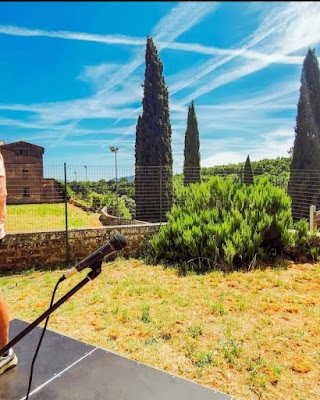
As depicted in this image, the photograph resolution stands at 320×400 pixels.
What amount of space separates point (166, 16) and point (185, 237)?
5508 millimetres

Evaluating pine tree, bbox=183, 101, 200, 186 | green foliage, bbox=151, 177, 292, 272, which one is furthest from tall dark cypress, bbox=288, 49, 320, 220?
green foliage, bbox=151, 177, 292, 272

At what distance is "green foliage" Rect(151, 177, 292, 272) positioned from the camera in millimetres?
6039

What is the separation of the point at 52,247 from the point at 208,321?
3.98 meters

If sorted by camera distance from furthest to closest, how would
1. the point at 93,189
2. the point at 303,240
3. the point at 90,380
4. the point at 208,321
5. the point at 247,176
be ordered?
the point at 247,176, the point at 93,189, the point at 303,240, the point at 208,321, the point at 90,380

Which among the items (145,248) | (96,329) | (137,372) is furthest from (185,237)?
(137,372)

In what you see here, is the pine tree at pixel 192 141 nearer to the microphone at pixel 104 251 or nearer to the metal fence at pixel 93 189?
the metal fence at pixel 93 189

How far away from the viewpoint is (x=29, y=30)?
93cm

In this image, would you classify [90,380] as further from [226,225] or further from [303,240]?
[303,240]

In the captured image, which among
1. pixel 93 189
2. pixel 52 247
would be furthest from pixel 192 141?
pixel 52 247

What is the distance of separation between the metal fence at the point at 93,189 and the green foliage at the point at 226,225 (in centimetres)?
98

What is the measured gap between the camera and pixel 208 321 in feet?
12.5

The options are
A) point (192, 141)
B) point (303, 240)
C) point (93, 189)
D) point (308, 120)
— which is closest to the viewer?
point (303, 240)

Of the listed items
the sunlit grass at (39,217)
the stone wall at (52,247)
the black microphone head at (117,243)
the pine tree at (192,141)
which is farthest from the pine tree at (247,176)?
the pine tree at (192,141)

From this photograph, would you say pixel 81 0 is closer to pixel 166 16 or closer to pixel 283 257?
pixel 166 16
